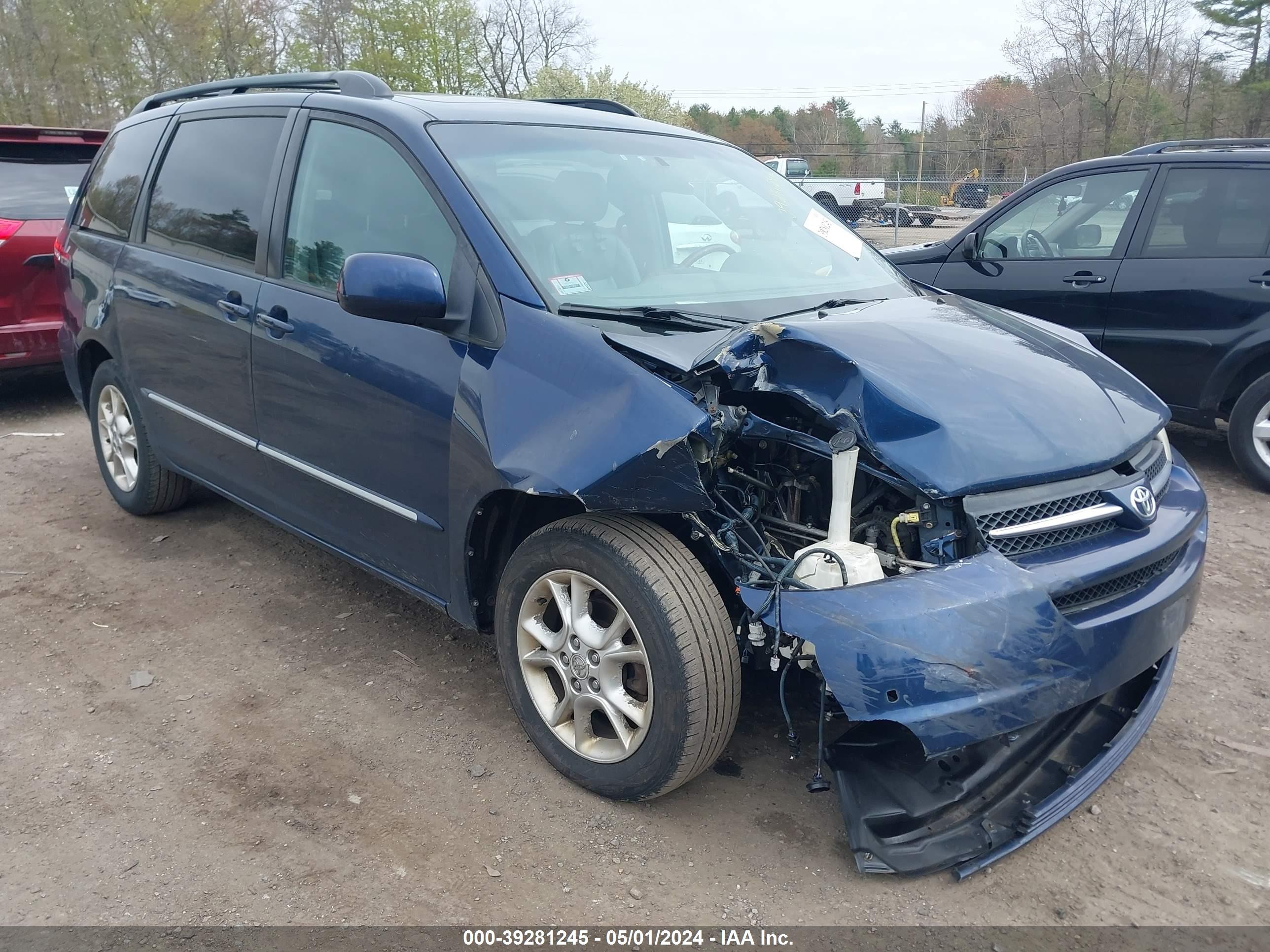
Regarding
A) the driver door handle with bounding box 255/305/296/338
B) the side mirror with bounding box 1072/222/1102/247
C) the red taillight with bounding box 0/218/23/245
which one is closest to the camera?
the driver door handle with bounding box 255/305/296/338

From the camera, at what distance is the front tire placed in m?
2.36

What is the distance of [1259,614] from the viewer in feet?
12.6

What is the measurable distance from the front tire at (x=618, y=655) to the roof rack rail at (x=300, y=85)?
1.90 meters

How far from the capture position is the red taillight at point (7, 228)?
6.23 m

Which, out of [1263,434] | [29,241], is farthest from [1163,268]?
[29,241]

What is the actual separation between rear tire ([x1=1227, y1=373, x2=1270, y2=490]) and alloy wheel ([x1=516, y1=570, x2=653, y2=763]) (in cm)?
442

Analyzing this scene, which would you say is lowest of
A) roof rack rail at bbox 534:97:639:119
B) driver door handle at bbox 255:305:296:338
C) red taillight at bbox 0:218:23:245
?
driver door handle at bbox 255:305:296:338

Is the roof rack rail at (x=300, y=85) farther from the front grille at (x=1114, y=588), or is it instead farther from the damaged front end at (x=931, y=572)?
→ the front grille at (x=1114, y=588)

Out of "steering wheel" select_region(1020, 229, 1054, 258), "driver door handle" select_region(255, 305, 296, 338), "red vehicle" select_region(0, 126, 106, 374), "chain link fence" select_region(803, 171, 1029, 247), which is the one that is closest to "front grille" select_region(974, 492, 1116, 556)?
"driver door handle" select_region(255, 305, 296, 338)

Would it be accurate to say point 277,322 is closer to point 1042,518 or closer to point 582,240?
point 582,240

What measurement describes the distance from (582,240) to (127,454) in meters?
3.10

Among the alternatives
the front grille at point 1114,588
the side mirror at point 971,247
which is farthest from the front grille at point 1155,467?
the side mirror at point 971,247

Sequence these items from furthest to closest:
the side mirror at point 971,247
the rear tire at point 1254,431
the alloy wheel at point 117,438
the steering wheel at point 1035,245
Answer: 1. the side mirror at point 971,247
2. the steering wheel at point 1035,245
3. the rear tire at point 1254,431
4. the alloy wheel at point 117,438

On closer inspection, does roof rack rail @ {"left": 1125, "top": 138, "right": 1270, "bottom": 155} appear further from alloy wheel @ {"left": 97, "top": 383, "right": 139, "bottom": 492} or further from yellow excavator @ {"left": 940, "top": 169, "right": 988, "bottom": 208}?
yellow excavator @ {"left": 940, "top": 169, "right": 988, "bottom": 208}
